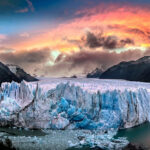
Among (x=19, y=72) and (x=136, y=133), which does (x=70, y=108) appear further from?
(x=19, y=72)

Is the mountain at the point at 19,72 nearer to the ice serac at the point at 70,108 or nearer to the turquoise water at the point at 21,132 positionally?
the ice serac at the point at 70,108

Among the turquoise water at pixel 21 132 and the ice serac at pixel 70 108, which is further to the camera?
the ice serac at pixel 70 108

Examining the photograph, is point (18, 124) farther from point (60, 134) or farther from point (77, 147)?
point (77, 147)

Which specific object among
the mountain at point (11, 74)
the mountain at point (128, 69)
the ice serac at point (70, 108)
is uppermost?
the mountain at point (128, 69)

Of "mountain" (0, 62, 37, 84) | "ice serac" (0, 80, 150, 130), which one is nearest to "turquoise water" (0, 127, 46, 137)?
"ice serac" (0, 80, 150, 130)

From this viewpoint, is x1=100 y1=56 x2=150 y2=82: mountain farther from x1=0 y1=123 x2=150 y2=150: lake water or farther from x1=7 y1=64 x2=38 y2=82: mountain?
x1=0 y1=123 x2=150 y2=150: lake water

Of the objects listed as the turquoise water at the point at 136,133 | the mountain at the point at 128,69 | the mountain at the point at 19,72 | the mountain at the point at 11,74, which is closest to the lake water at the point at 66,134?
the turquoise water at the point at 136,133

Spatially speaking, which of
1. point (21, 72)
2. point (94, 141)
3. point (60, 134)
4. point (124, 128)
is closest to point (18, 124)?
point (60, 134)

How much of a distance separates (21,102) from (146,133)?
10450 millimetres

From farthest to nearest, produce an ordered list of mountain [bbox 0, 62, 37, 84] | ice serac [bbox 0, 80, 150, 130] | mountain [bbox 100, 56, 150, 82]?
1. mountain [bbox 100, 56, 150, 82]
2. mountain [bbox 0, 62, 37, 84]
3. ice serac [bbox 0, 80, 150, 130]

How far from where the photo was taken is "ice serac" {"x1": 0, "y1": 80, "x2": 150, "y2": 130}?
67.1 feet

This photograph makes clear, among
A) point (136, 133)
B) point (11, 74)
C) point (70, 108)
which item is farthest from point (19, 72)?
point (136, 133)

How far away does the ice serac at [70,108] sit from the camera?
20.4m

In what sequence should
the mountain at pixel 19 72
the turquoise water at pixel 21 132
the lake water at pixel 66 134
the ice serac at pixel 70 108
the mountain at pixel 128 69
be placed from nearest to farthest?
the lake water at pixel 66 134 < the turquoise water at pixel 21 132 < the ice serac at pixel 70 108 < the mountain at pixel 19 72 < the mountain at pixel 128 69
